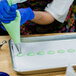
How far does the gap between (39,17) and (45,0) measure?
0.13m

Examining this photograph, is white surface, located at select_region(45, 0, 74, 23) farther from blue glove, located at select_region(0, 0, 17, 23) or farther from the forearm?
blue glove, located at select_region(0, 0, 17, 23)

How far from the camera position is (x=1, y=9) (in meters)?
0.73

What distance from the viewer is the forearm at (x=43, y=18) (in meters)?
0.98

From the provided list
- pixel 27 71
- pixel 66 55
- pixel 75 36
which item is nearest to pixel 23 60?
pixel 27 71

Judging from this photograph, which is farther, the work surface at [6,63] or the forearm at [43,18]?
the forearm at [43,18]

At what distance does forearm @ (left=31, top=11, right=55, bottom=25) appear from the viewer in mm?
981

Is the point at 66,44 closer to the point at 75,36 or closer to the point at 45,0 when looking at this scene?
the point at 75,36

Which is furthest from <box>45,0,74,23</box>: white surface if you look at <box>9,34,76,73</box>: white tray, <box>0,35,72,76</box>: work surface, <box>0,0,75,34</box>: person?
<box>0,35,72,76</box>: work surface

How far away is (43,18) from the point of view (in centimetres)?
101

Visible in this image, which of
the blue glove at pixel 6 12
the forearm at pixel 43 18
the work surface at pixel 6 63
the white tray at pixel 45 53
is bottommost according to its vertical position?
the work surface at pixel 6 63

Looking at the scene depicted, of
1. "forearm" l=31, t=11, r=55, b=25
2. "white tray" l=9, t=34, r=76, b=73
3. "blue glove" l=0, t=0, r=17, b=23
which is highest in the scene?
"blue glove" l=0, t=0, r=17, b=23

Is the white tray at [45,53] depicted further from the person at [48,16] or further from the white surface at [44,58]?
the person at [48,16]

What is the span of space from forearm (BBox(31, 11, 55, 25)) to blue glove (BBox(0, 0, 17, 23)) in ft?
0.91

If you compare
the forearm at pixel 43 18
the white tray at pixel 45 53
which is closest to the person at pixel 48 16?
the forearm at pixel 43 18
